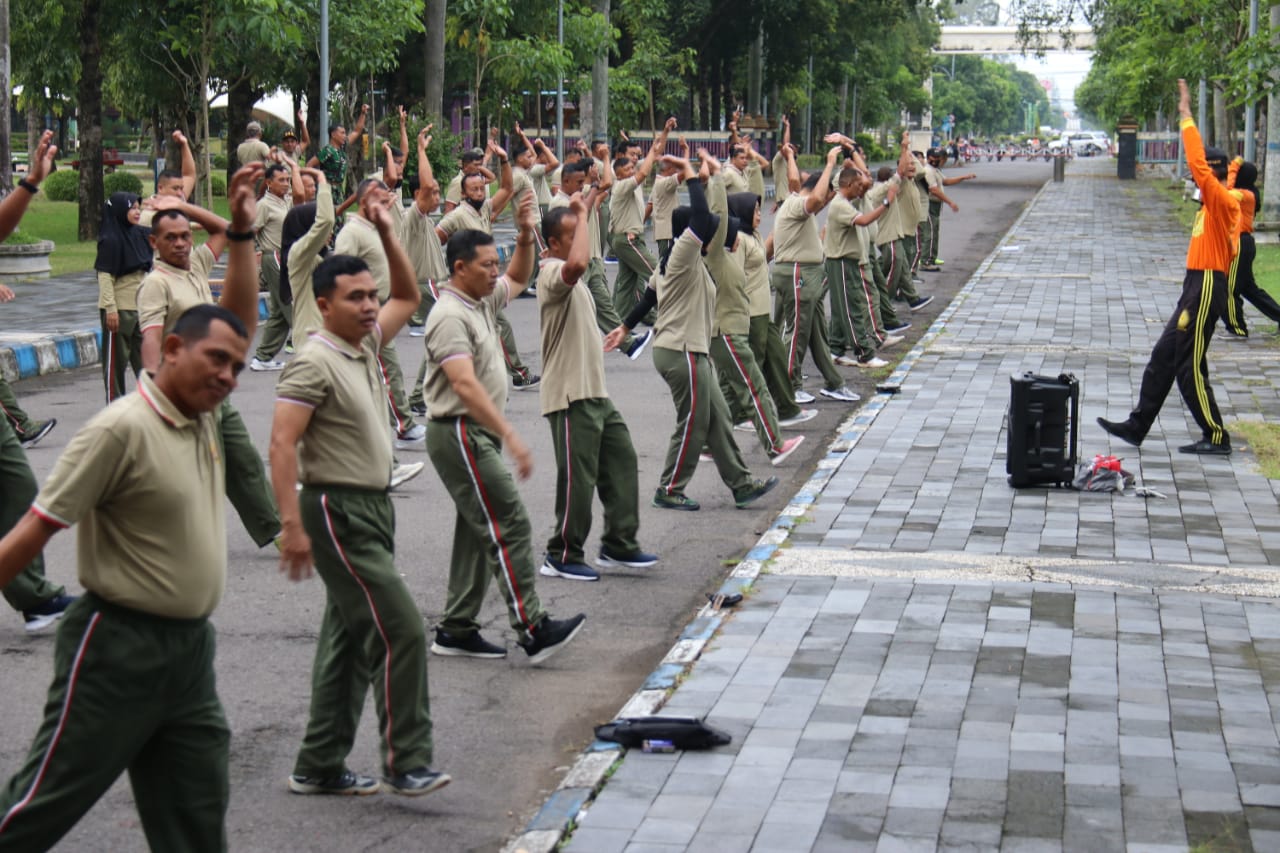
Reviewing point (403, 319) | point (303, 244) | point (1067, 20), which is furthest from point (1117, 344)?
point (1067, 20)

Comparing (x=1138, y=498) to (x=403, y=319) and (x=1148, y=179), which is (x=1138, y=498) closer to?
(x=403, y=319)

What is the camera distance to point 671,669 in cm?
693

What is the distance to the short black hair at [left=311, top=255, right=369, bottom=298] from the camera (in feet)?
18.2

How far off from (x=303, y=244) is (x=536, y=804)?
655 cm

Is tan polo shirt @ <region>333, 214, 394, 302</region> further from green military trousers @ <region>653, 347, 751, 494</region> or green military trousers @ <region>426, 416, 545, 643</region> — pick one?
green military trousers @ <region>426, 416, 545, 643</region>

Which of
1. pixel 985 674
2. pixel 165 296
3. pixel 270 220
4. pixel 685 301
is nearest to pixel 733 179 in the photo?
pixel 270 220

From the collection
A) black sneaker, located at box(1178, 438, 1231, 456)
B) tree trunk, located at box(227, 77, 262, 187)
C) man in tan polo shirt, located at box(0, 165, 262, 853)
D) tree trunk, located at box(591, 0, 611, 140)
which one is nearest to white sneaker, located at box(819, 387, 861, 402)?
black sneaker, located at box(1178, 438, 1231, 456)

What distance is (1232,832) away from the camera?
5.21 meters

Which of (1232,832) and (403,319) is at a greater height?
(403,319)

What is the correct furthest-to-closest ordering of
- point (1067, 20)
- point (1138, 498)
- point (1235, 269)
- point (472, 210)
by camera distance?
point (1067, 20)
point (1235, 269)
point (472, 210)
point (1138, 498)

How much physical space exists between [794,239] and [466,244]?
22.2 ft

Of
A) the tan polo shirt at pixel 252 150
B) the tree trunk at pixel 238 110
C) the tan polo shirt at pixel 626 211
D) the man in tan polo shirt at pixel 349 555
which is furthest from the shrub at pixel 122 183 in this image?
the man in tan polo shirt at pixel 349 555

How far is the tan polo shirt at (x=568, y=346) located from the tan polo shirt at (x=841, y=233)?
279 inches

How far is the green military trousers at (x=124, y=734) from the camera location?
166 inches
